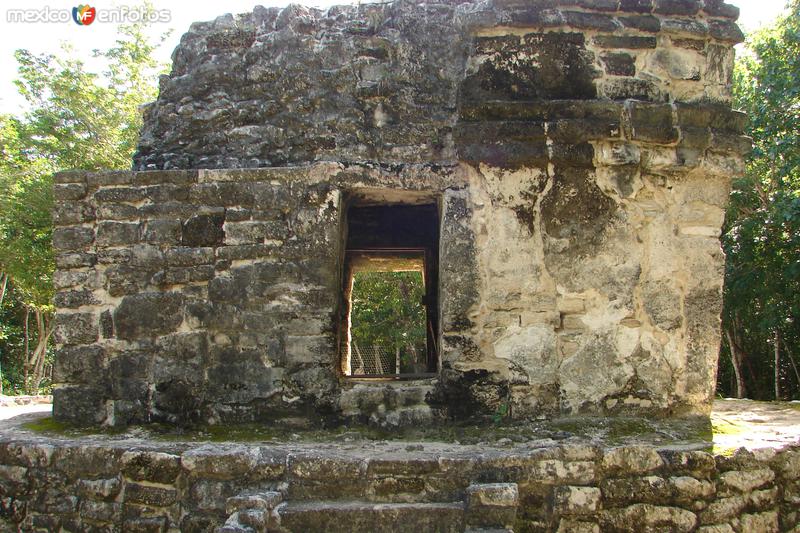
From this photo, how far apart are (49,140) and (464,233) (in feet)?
37.6

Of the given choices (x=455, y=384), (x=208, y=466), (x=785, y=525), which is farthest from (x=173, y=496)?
(x=785, y=525)

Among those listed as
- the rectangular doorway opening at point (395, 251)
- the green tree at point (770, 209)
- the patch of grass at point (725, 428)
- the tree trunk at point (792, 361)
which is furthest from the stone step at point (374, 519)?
the tree trunk at point (792, 361)

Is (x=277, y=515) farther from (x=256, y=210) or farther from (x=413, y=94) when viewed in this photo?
(x=413, y=94)

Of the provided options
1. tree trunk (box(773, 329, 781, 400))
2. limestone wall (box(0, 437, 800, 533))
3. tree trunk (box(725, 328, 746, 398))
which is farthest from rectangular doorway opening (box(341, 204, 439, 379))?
tree trunk (box(725, 328, 746, 398))

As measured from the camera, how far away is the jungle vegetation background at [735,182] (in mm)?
8539

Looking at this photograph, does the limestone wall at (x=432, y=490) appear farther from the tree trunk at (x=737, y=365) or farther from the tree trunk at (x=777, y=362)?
the tree trunk at (x=737, y=365)

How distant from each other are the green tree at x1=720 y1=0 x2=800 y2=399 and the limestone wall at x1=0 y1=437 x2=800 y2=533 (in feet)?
19.2

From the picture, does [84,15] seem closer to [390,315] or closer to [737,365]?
[737,365]

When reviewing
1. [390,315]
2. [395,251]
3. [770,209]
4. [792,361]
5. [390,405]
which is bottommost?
[792,361]

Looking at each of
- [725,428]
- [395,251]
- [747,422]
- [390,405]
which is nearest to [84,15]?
[395,251]

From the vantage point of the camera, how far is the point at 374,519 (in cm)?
284

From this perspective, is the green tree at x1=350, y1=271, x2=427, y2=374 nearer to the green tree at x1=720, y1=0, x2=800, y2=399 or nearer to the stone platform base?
the green tree at x1=720, y1=0, x2=800, y2=399

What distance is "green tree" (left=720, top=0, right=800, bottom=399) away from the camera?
8328 millimetres

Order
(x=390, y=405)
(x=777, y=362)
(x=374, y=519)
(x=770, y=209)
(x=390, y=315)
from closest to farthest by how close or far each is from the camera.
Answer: (x=374, y=519) < (x=390, y=405) < (x=770, y=209) < (x=777, y=362) < (x=390, y=315)
